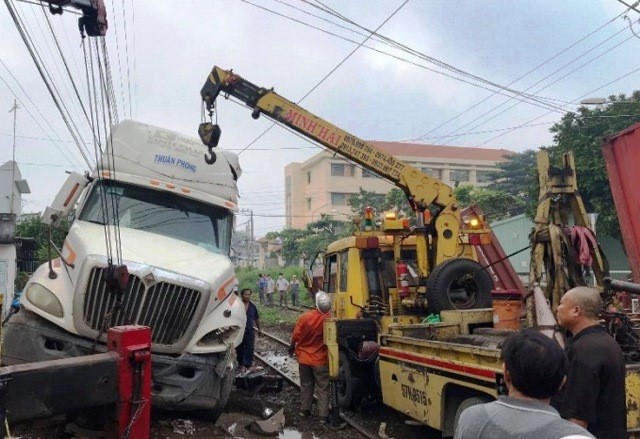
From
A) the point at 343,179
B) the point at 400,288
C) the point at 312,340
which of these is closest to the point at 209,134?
the point at 312,340

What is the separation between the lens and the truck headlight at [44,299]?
557 centimetres

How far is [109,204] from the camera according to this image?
7113mm

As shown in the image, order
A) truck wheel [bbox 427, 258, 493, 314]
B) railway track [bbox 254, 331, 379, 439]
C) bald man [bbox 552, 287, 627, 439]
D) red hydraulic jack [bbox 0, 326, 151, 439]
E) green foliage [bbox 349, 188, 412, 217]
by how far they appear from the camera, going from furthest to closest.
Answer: green foliage [bbox 349, 188, 412, 217], truck wheel [bbox 427, 258, 493, 314], railway track [bbox 254, 331, 379, 439], bald man [bbox 552, 287, 627, 439], red hydraulic jack [bbox 0, 326, 151, 439]

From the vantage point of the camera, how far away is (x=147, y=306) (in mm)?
5535

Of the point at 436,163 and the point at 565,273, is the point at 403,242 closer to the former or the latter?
the point at 565,273

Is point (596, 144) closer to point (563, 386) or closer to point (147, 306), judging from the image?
point (147, 306)

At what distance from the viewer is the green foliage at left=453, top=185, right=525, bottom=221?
32.3m

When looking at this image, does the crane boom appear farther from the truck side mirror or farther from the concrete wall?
the concrete wall

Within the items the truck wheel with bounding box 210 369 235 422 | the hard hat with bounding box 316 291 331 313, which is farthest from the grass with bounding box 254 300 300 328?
the truck wheel with bounding box 210 369 235 422

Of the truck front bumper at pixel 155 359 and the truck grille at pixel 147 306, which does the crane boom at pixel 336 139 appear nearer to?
the truck grille at pixel 147 306

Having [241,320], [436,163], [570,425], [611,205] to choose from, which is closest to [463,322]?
[241,320]

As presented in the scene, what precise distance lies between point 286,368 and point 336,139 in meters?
5.09

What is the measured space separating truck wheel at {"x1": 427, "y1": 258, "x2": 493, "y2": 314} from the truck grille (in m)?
3.19

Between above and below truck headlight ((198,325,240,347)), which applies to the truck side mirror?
above
